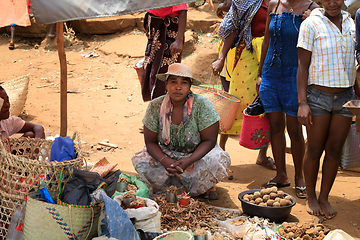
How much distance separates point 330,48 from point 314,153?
3.23ft

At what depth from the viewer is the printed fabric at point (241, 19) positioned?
4.36 m

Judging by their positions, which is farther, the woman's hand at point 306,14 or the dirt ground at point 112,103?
the dirt ground at point 112,103

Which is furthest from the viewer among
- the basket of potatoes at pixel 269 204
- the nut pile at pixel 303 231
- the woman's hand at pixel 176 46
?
the woman's hand at pixel 176 46

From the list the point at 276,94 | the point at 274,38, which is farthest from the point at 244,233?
the point at 274,38

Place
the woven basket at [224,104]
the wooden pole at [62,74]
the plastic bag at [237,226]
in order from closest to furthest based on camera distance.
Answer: the plastic bag at [237,226], the wooden pole at [62,74], the woven basket at [224,104]

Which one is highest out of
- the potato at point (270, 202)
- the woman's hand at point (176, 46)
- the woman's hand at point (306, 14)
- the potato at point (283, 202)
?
the woman's hand at point (306, 14)

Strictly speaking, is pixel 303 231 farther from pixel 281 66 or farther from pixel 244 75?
pixel 244 75

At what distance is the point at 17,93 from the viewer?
19.6ft

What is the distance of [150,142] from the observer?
12.8ft

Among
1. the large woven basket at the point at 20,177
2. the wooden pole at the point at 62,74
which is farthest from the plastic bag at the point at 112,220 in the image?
the wooden pole at the point at 62,74

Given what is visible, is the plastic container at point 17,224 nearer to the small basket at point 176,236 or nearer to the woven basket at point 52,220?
the woven basket at point 52,220

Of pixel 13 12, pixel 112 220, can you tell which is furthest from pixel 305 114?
pixel 13 12

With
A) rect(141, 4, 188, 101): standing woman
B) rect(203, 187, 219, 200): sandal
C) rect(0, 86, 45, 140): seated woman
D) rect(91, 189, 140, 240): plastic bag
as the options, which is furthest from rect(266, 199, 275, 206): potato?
rect(0, 86, 45, 140): seated woman

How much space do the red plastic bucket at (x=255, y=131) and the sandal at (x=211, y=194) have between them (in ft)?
2.27
